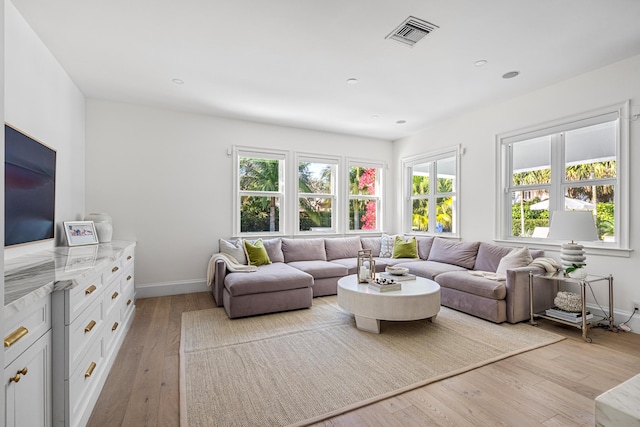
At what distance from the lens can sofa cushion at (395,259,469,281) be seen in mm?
4168

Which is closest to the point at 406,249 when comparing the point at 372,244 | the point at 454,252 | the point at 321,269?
the point at 372,244

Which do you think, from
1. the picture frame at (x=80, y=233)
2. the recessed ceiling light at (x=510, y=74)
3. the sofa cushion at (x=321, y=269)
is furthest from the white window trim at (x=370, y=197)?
the picture frame at (x=80, y=233)

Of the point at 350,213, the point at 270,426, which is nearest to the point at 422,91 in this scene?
the point at 350,213

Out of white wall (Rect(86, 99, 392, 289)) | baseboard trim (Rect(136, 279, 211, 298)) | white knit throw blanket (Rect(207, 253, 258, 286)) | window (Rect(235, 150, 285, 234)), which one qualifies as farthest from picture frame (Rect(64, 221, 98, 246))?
window (Rect(235, 150, 285, 234))

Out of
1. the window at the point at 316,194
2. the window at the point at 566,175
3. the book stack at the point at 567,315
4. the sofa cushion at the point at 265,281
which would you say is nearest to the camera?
the book stack at the point at 567,315

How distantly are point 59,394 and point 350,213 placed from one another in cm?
501

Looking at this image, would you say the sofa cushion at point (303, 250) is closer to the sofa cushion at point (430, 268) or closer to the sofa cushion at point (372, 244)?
the sofa cushion at point (372, 244)

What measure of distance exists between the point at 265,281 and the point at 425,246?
9.50 ft

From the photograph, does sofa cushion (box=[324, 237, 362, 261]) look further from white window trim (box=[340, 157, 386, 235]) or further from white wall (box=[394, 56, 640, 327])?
white wall (box=[394, 56, 640, 327])

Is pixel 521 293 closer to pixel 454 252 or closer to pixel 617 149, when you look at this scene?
pixel 454 252

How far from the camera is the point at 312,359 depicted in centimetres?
254

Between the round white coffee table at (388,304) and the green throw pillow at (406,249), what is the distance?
1950mm

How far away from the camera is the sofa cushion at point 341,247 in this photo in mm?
5312

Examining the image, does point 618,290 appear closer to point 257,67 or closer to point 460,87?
point 460,87
